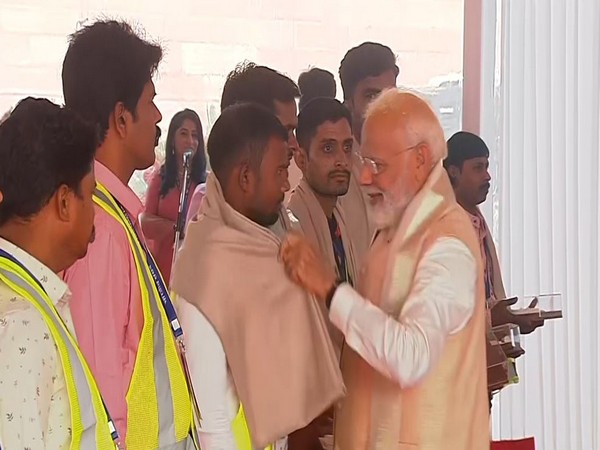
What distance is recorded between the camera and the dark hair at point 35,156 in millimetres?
1638

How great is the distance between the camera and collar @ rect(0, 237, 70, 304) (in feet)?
5.31

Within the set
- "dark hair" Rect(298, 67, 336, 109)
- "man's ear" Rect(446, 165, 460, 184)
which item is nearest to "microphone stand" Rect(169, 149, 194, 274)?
"dark hair" Rect(298, 67, 336, 109)

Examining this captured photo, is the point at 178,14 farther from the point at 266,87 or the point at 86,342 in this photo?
the point at 86,342

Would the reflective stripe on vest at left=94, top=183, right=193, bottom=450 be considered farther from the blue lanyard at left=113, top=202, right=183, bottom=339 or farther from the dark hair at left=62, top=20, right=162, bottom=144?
the dark hair at left=62, top=20, right=162, bottom=144

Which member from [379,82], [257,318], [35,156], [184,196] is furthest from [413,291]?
[184,196]

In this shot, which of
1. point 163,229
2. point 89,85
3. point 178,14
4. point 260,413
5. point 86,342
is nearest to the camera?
point 86,342

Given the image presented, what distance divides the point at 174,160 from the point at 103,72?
87.5 inches

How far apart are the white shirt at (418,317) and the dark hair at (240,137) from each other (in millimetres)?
444

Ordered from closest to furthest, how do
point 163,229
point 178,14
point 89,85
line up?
1. point 89,85
2. point 163,229
3. point 178,14

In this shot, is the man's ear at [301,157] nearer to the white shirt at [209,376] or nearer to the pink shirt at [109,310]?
the white shirt at [209,376]

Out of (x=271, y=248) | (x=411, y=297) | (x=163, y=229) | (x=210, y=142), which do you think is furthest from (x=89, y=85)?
(x=163, y=229)

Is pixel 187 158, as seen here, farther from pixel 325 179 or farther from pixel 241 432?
pixel 241 432

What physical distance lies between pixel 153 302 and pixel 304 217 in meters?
1.05

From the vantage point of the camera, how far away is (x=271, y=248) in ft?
7.45
